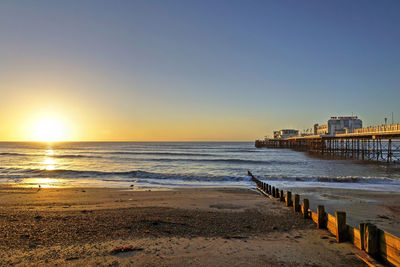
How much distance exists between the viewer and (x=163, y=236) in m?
6.69

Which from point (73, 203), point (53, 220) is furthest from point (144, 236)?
point (73, 203)

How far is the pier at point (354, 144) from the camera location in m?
35.5

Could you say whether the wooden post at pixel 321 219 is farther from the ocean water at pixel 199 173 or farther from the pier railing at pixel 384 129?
the pier railing at pixel 384 129

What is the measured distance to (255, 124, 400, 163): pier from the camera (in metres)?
35.5

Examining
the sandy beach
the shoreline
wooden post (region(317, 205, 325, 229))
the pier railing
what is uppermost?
the pier railing

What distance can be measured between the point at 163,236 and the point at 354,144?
6972 centimetres

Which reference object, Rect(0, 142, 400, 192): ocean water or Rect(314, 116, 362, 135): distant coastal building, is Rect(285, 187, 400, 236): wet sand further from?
Rect(314, 116, 362, 135): distant coastal building

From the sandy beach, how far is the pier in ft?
98.4

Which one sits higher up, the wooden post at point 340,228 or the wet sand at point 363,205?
the wooden post at point 340,228

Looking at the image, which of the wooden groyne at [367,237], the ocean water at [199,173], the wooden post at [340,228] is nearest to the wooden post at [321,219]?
the wooden groyne at [367,237]

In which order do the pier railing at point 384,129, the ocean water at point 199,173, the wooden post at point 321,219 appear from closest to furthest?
1. the wooden post at point 321,219
2. the ocean water at point 199,173
3. the pier railing at point 384,129

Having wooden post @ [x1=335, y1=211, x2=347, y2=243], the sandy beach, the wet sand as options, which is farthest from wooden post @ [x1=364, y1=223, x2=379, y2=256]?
the wet sand

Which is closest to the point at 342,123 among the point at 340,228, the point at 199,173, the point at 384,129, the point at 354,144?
the point at 354,144

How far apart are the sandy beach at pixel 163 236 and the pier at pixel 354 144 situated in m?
30.0
